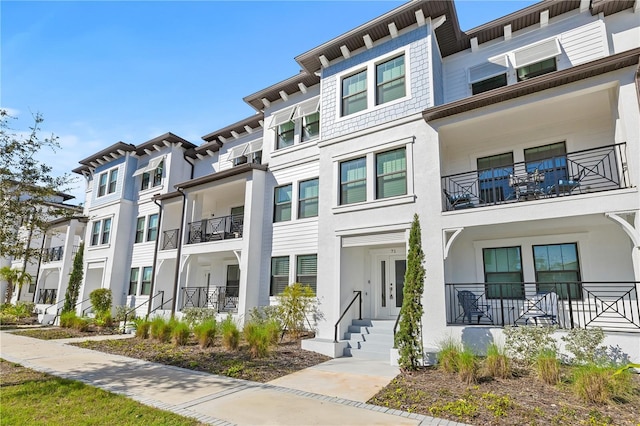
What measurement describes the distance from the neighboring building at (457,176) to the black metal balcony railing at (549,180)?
6cm

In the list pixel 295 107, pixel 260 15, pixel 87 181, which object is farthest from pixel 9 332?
pixel 260 15

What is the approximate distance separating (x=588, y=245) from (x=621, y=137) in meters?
2.99

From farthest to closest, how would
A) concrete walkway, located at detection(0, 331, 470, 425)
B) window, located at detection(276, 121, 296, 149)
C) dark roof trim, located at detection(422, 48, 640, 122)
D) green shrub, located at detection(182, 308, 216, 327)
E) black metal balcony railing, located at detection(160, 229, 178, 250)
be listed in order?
black metal balcony railing, located at detection(160, 229, 178, 250), window, located at detection(276, 121, 296, 149), green shrub, located at detection(182, 308, 216, 327), dark roof trim, located at detection(422, 48, 640, 122), concrete walkway, located at detection(0, 331, 470, 425)

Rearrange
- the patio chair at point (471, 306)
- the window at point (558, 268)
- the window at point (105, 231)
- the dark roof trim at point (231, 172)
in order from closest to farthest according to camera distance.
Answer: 1. the window at point (558, 268)
2. the patio chair at point (471, 306)
3. the dark roof trim at point (231, 172)
4. the window at point (105, 231)

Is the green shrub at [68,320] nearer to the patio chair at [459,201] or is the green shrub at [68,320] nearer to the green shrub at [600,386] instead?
the patio chair at [459,201]

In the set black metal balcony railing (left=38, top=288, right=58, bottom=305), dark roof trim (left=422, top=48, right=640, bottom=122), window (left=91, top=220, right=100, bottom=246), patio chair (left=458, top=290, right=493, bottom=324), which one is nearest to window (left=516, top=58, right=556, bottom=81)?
dark roof trim (left=422, top=48, right=640, bottom=122)

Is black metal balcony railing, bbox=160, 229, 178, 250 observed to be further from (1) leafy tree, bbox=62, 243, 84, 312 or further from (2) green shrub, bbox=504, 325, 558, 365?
(2) green shrub, bbox=504, 325, 558, 365

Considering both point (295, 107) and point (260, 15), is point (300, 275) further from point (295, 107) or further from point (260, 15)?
point (260, 15)

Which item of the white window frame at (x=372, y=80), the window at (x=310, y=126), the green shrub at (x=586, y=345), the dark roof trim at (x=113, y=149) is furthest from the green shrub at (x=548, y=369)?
the dark roof trim at (x=113, y=149)

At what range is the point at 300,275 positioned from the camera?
13.9 m

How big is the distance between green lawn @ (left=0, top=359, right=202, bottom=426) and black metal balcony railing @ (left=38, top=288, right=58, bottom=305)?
818 inches

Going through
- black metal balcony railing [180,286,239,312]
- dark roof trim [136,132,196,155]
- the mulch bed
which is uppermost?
dark roof trim [136,132,196,155]

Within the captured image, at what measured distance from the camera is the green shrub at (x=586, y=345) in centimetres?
742

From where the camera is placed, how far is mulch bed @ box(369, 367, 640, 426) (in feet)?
17.7
